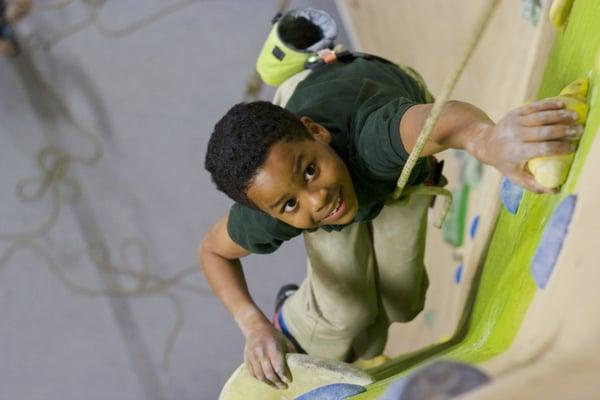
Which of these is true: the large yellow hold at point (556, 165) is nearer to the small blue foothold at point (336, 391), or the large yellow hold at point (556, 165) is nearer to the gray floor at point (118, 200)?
the small blue foothold at point (336, 391)

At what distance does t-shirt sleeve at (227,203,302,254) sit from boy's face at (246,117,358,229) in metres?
0.05

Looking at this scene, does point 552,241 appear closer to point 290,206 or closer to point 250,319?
point 290,206

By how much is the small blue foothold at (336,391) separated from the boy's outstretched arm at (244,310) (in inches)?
2.3

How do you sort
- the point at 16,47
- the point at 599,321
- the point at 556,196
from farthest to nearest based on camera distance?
1. the point at 16,47
2. the point at 556,196
3. the point at 599,321

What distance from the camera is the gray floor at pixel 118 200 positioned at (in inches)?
59.0

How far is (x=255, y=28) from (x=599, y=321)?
5.03 feet

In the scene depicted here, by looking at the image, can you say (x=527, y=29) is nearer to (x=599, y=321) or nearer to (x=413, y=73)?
(x=413, y=73)

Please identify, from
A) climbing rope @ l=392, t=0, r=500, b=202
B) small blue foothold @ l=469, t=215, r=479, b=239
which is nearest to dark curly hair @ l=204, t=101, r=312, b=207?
climbing rope @ l=392, t=0, r=500, b=202

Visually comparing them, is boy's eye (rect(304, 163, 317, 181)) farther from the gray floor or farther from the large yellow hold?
the gray floor

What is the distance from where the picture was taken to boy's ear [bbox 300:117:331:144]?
2.26 ft

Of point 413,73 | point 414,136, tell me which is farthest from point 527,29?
point 414,136

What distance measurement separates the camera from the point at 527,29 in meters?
0.98

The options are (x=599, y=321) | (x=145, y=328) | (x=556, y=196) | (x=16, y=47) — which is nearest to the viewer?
(x=599, y=321)

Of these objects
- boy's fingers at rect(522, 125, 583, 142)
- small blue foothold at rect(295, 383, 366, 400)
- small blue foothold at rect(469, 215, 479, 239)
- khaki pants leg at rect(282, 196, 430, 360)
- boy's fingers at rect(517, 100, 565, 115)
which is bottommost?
small blue foothold at rect(469, 215, 479, 239)
